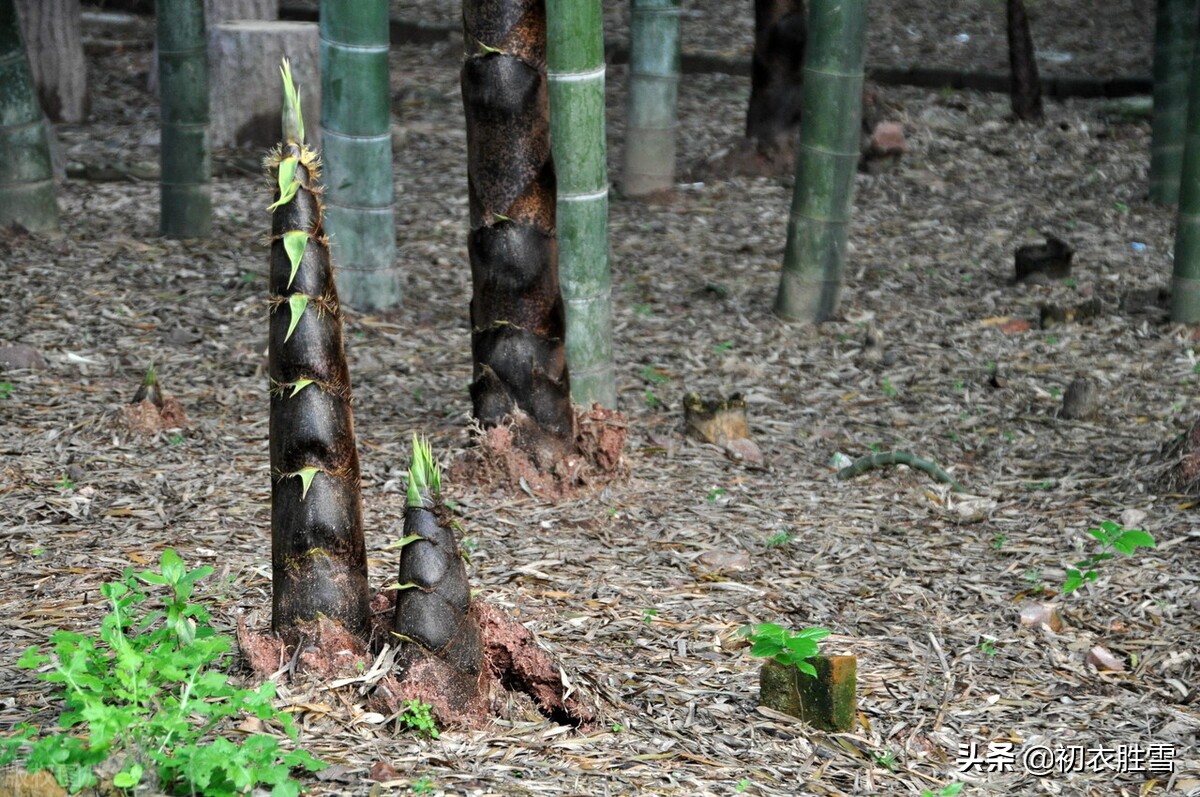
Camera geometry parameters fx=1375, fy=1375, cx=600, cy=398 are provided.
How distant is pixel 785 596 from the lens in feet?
12.1

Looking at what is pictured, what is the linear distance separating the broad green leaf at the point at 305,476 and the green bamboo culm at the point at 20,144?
13.5 ft

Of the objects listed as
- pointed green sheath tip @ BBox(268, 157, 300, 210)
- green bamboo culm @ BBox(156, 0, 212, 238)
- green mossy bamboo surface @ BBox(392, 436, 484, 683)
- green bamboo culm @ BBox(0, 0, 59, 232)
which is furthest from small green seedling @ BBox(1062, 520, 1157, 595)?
green bamboo culm @ BBox(0, 0, 59, 232)

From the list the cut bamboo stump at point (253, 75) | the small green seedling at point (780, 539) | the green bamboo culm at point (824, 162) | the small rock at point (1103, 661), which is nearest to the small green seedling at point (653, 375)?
the green bamboo culm at point (824, 162)

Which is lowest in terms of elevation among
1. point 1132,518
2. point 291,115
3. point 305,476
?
point 1132,518

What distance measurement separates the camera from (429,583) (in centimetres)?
261

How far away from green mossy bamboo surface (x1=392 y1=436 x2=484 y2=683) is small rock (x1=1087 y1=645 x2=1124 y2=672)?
1691 millimetres

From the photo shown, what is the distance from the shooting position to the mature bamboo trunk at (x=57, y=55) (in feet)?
29.9

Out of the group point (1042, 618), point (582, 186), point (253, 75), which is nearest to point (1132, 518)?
point (1042, 618)

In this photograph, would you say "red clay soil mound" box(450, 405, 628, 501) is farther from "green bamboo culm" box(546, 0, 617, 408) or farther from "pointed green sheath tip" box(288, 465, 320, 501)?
"pointed green sheath tip" box(288, 465, 320, 501)

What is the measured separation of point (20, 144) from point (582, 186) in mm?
3024

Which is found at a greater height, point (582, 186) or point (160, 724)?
point (582, 186)

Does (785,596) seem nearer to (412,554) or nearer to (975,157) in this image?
(412,554)

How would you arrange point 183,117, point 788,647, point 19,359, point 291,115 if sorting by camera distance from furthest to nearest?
1. point 183,117
2. point 19,359
3. point 788,647
4. point 291,115

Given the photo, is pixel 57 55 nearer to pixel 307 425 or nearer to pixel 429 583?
pixel 307 425
